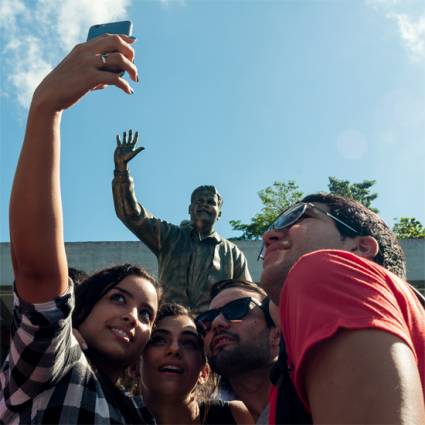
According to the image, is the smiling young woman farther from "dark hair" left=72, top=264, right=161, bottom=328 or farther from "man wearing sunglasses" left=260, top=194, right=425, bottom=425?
"man wearing sunglasses" left=260, top=194, right=425, bottom=425

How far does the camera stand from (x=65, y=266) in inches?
65.5

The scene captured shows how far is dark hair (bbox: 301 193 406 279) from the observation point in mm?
2160

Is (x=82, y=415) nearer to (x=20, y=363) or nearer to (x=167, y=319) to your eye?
(x=20, y=363)

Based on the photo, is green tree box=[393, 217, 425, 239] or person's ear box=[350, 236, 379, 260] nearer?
person's ear box=[350, 236, 379, 260]

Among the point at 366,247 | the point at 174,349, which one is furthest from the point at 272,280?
the point at 174,349

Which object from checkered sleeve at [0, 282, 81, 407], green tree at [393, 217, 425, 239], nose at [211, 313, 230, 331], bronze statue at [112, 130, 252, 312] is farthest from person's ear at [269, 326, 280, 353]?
green tree at [393, 217, 425, 239]

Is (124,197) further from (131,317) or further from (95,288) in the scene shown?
(131,317)

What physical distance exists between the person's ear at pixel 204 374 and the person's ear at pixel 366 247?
1587 mm

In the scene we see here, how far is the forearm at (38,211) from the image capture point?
1.57 m

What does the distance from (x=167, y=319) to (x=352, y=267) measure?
2.19 meters

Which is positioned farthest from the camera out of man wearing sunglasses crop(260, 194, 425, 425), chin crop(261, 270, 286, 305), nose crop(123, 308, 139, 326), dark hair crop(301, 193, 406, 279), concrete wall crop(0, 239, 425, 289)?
concrete wall crop(0, 239, 425, 289)

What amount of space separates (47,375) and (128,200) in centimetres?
433

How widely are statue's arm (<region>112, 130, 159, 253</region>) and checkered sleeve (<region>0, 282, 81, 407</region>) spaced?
4.21 metres

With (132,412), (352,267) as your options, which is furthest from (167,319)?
(352,267)
